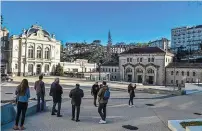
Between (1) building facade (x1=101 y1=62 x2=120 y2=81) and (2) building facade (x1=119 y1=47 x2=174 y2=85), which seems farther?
(1) building facade (x1=101 y1=62 x2=120 y2=81)

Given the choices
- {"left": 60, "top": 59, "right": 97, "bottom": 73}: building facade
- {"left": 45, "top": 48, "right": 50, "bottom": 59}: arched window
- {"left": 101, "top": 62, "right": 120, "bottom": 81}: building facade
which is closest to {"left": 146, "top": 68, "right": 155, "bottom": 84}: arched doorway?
{"left": 101, "top": 62, "right": 120, "bottom": 81}: building facade

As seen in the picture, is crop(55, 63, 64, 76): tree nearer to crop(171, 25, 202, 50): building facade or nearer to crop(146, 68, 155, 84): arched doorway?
crop(146, 68, 155, 84): arched doorway

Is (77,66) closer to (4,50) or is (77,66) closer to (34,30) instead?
(34,30)

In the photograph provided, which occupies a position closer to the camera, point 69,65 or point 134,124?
point 134,124

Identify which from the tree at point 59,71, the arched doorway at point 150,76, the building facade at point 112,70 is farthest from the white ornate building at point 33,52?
the arched doorway at point 150,76

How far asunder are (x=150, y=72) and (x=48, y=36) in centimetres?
3342

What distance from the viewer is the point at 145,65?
74562 millimetres

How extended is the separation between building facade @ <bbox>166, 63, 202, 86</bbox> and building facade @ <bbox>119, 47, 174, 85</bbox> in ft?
5.87

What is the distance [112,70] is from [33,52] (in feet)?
94.9

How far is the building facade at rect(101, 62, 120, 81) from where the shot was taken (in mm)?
A: 82750

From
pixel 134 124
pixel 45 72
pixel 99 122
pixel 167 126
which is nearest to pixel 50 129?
pixel 99 122

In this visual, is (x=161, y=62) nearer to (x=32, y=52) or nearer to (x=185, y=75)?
(x=185, y=75)

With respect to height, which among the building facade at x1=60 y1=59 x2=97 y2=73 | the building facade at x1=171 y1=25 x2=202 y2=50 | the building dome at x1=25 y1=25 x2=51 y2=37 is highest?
the building facade at x1=171 y1=25 x2=202 y2=50

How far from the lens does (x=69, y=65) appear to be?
7750cm
